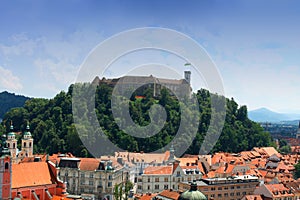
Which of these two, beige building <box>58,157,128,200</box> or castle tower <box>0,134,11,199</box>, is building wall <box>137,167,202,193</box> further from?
castle tower <box>0,134,11,199</box>

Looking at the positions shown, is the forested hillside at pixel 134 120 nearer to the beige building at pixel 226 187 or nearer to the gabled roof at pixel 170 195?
the beige building at pixel 226 187

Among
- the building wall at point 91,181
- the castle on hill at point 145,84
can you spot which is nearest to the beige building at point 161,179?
the building wall at point 91,181

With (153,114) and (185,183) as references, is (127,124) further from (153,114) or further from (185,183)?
(185,183)

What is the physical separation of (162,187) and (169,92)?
31.6m

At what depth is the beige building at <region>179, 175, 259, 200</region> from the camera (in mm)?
39912

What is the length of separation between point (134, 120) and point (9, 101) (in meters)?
85.2

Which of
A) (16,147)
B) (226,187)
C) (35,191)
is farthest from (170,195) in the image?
(16,147)

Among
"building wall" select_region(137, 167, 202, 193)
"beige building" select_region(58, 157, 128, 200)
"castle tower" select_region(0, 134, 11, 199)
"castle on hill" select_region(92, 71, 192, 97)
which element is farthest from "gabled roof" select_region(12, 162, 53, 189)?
"castle on hill" select_region(92, 71, 192, 97)

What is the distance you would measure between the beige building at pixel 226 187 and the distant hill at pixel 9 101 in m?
97.9

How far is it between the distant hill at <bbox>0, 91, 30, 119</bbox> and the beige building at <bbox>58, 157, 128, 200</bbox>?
93.0 meters

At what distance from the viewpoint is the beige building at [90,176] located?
40.5 meters

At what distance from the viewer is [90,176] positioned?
134ft

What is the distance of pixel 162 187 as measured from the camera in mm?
43906

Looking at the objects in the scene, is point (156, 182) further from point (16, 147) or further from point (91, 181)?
point (16, 147)
